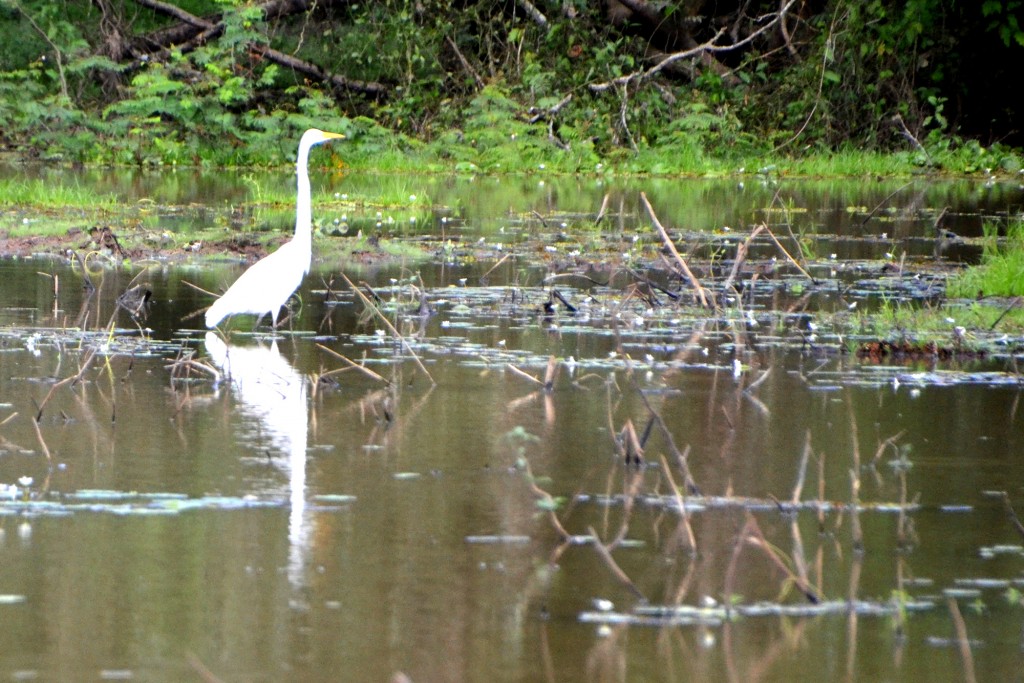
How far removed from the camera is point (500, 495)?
499 cm

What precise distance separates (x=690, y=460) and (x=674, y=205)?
460 inches

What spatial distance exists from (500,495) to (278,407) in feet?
5.50

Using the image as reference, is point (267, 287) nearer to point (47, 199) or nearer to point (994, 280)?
point (994, 280)

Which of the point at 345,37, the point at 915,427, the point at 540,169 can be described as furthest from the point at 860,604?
the point at 345,37

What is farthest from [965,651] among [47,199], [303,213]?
[47,199]

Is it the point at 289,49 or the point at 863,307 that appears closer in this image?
the point at 863,307

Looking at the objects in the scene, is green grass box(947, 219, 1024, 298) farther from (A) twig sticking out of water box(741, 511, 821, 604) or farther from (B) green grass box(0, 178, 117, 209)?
(B) green grass box(0, 178, 117, 209)

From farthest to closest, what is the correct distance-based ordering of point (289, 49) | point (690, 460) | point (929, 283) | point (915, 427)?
point (289, 49), point (929, 283), point (915, 427), point (690, 460)

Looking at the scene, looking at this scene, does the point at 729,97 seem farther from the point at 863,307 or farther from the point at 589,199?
the point at 863,307

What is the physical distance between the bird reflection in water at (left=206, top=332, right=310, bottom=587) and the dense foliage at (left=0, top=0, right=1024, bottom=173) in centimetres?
1521

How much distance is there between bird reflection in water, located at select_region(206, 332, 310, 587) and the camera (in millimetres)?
4574

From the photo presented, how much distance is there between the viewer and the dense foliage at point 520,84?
23.2 meters

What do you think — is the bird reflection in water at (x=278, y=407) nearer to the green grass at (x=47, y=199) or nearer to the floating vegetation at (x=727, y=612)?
the floating vegetation at (x=727, y=612)

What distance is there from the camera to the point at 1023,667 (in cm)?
356
